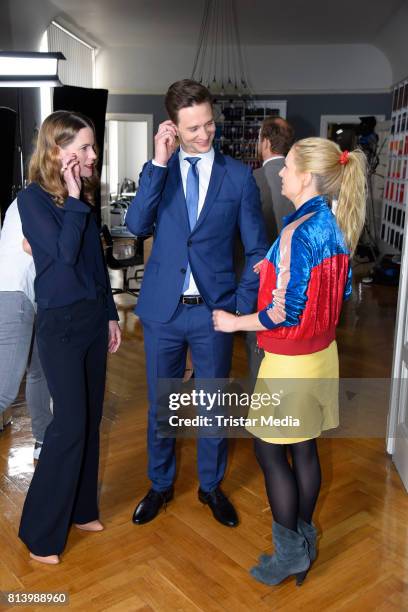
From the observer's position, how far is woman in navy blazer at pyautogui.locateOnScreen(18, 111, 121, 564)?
77.7 inches

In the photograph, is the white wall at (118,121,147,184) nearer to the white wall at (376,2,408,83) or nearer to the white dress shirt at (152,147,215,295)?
the white wall at (376,2,408,83)

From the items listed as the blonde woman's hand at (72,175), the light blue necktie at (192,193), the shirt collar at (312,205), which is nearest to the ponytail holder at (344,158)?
the shirt collar at (312,205)

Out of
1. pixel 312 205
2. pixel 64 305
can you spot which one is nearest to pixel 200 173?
pixel 312 205

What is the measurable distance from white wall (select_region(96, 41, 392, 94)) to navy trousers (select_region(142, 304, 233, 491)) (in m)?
9.17

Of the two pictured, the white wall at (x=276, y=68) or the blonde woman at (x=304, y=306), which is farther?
the white wall at (x=276, y=68)

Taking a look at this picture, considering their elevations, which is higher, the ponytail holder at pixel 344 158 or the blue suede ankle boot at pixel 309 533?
the ponytail holder at pixel 344 158

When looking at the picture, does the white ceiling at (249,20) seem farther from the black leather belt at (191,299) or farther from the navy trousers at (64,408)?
the navy trousers at (64,408)

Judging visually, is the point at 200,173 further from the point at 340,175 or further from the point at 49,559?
the point at 49,559

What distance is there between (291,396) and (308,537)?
592mm

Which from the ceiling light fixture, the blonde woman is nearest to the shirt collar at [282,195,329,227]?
the blonde woman

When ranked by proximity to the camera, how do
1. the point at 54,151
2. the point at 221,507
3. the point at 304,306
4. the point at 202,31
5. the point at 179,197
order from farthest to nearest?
1. the point at 202,31
2. the point at 221,507
3. the point at 179,197
4. the point at 54,151
5. the point at 304,306

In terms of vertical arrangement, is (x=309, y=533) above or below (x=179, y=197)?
below

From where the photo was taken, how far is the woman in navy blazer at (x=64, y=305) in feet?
6.48

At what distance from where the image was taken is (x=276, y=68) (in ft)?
34.3
